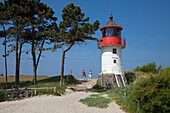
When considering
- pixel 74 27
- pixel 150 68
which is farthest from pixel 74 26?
pixel 150 68

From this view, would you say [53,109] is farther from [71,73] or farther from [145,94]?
[71,73]

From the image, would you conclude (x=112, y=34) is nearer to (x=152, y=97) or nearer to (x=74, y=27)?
(x=74, y=27)

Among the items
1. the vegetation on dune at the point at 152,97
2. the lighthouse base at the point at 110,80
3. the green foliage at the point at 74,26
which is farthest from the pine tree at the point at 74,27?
the vegetation on dune at the point at 152,97

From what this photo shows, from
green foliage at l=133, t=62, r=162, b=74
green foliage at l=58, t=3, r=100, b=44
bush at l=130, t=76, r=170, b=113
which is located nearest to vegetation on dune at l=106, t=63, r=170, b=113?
bush at l=130, t=76, r=170, b=113

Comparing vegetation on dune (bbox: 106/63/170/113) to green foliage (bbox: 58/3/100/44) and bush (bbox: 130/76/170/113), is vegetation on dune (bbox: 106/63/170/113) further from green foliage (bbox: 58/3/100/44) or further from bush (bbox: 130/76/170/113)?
green foliage (bbox: 58/3/100/44)

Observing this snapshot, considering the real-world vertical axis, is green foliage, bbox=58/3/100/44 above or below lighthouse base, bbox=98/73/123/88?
above

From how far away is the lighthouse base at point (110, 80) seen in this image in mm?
24844

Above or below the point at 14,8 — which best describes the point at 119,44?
below

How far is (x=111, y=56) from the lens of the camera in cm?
2552

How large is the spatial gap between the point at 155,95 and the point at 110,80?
1512cm

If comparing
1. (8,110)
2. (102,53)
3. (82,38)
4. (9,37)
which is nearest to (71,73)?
(102,53)

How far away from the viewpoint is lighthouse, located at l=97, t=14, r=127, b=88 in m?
25.0

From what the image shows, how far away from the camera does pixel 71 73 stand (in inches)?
1237

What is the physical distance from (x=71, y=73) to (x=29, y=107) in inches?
720
